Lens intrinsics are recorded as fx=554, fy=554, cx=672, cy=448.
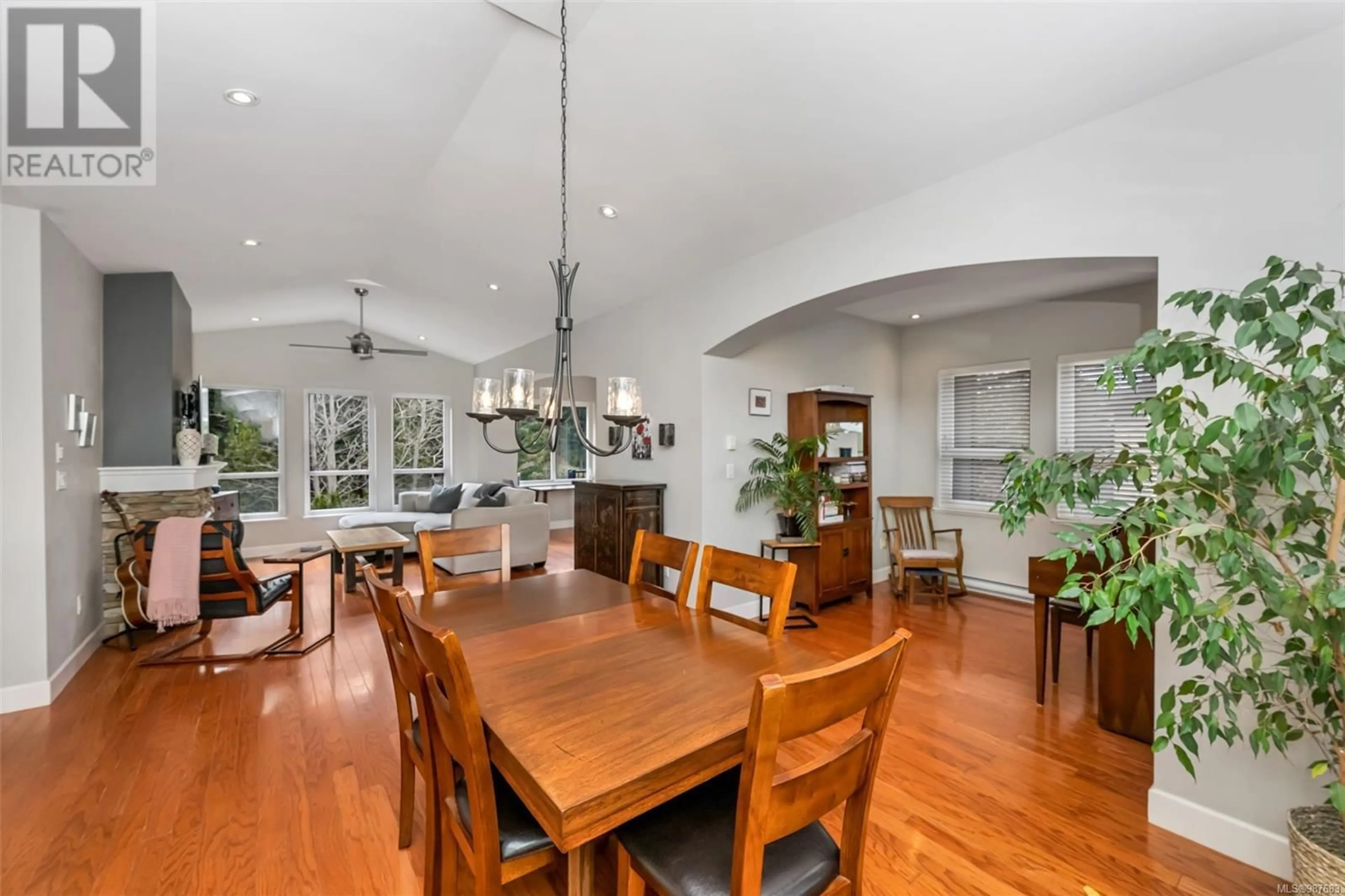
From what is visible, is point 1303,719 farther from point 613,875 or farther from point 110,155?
point 110,155

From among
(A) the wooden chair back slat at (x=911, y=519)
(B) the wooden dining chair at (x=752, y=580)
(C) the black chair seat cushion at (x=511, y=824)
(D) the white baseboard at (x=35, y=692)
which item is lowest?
(D) the white baseboard at (x=35, y=692)

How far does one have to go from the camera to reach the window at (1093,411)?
14.1 ft

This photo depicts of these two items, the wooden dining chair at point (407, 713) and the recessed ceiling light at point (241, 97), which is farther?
the recessed ceiling light at point (241, 97)

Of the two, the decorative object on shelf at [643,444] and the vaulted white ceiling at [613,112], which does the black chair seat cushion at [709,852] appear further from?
the decorative object on shelf at [643,444]

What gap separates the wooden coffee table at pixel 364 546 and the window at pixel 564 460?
3.42 metres

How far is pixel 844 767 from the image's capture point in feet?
3.73

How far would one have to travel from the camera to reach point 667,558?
230 centimetres

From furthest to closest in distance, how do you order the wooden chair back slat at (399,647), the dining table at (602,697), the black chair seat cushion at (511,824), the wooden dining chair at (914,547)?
1. the wooden dining chair at (914,547)
2. the wooden chair back slat at (399,647)
3. the black chair seat cushion at (511,824)
4. the dining table at (602,697)

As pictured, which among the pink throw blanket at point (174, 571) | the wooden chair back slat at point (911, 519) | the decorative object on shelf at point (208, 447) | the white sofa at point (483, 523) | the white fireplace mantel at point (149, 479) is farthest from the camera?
the white sofa at point (483, 523)

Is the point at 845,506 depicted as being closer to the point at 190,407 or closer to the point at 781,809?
the point at 781,809

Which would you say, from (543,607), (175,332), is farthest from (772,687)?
(175,332)

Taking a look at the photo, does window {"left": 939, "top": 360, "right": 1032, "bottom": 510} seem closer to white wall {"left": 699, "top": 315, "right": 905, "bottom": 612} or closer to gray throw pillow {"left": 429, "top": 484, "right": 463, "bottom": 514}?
white wall {"left": 699, "top": 315, "right": 905, "bottom": 612}

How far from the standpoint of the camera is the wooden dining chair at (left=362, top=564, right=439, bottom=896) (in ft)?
4.92

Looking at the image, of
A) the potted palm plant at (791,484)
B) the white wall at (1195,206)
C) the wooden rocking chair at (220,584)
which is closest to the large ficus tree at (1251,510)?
the white wall at (1195,206)
